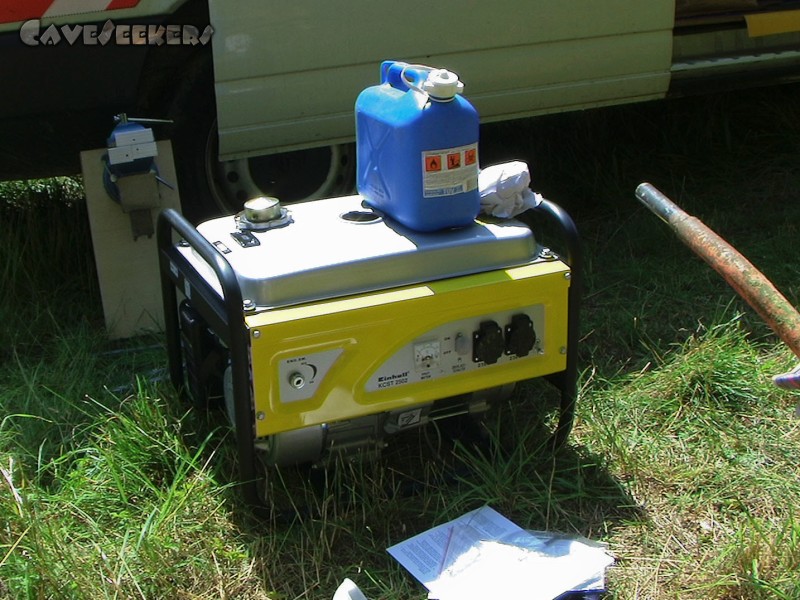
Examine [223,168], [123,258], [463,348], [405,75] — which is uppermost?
[405,75]

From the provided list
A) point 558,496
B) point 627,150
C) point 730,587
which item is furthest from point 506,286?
point 627,150

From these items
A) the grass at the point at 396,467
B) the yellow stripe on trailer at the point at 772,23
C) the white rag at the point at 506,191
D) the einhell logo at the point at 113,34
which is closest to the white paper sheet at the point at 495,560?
the grass at the point at 396,467

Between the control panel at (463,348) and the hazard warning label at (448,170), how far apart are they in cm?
30

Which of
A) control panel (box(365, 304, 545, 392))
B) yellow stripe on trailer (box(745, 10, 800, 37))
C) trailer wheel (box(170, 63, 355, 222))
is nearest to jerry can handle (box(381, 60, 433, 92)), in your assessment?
control panel (box(365, 304, 545, 392))

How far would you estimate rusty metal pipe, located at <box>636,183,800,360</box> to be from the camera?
153 centimetres

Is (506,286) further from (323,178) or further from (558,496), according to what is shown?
(323,178)

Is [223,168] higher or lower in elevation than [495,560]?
higher

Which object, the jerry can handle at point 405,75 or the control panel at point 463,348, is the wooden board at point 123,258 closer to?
the jerry can handle at point 405,75

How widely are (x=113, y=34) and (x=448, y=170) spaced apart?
1329mm

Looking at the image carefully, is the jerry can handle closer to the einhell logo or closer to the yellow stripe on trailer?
the einhell logo

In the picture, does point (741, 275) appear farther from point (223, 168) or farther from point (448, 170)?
point (223, 168)

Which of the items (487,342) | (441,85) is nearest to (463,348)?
(487,342)

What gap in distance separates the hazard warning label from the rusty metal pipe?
20.7 inches

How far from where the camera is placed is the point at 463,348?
228 centimetres
